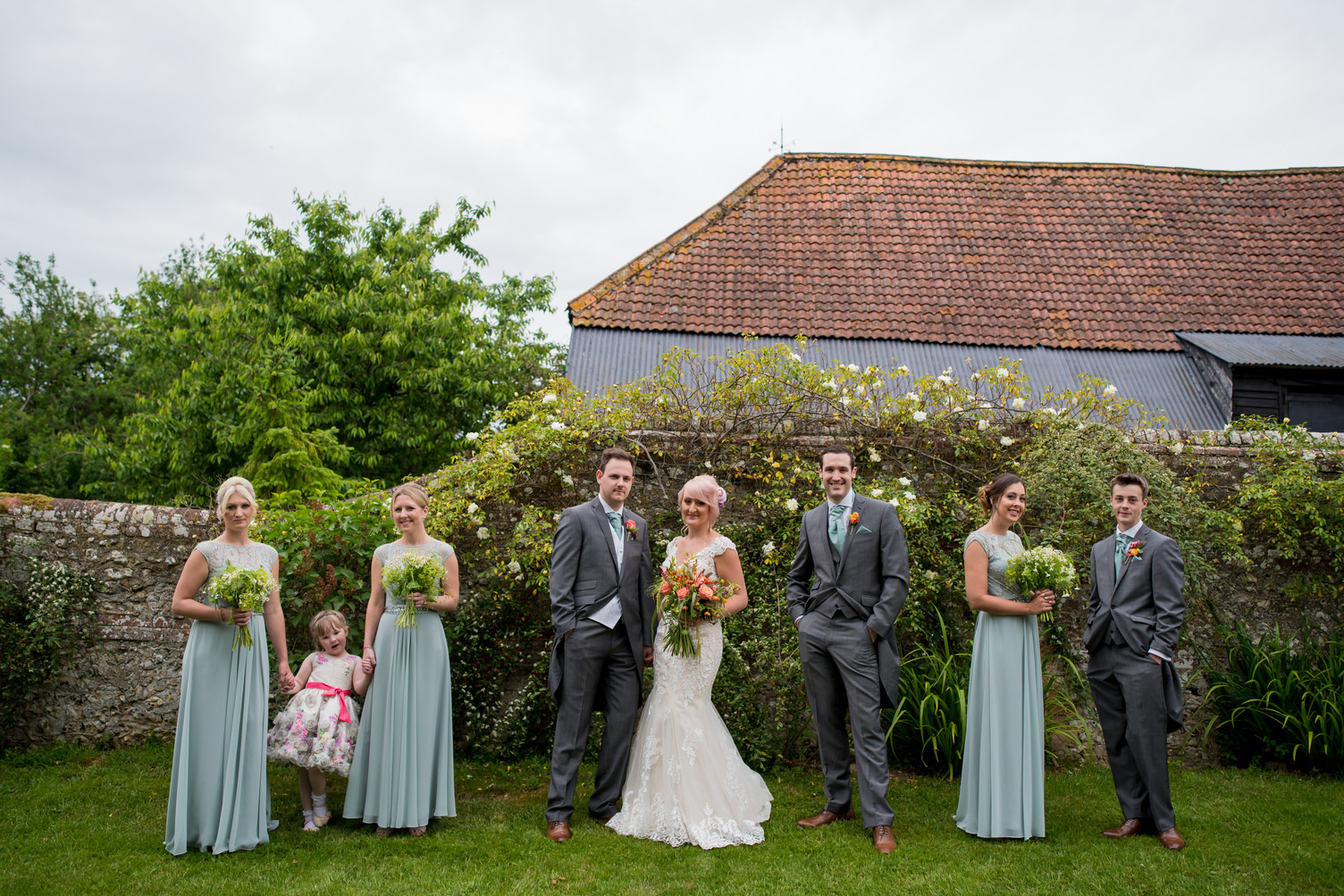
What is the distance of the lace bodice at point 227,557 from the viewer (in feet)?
14.9

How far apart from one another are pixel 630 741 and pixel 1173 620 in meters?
3.06

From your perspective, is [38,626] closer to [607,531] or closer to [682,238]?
[607,531]

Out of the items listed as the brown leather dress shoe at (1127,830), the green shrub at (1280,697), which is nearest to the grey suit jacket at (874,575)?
the brown leather dress shoe at (1127,830)

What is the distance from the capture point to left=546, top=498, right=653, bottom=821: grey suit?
4.89 meters

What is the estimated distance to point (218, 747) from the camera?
444 cm

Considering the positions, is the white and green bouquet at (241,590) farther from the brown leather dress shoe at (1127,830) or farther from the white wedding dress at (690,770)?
the brown leather dress shoe at (1127,830)

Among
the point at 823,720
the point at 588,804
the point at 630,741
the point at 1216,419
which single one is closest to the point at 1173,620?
the point at 823,720

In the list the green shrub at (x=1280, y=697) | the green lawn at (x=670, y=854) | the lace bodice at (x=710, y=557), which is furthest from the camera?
the green shrub at (x=1280, y=697)

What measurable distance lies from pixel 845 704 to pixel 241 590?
3378 millimetres

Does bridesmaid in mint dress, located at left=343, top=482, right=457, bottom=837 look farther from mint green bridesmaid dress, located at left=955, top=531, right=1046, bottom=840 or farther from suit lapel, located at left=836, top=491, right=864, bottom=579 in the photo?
mint green bridesmaid dress, located at left=955, top=531, right=1046, bottom=840

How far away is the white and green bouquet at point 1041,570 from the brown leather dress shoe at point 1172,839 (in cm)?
136

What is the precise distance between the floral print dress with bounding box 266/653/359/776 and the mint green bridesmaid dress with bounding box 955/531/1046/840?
345 cm

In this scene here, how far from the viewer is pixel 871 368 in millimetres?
6598

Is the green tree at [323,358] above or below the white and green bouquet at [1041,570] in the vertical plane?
above
